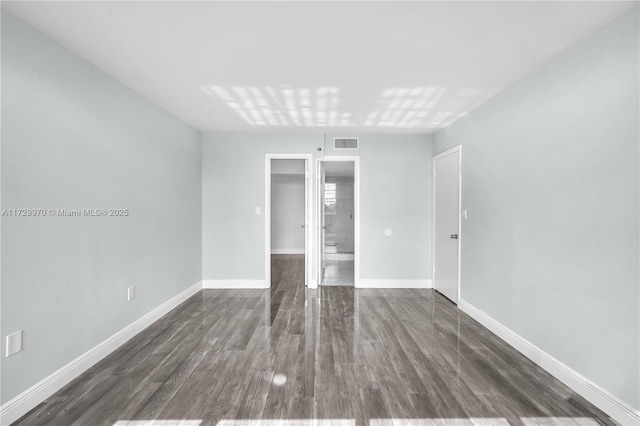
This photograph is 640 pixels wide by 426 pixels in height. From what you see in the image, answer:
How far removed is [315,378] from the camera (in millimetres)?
2369

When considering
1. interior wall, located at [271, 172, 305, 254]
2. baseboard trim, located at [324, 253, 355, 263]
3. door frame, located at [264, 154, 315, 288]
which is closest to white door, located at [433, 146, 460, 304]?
door frame, located at [264, 154, 315, 288]

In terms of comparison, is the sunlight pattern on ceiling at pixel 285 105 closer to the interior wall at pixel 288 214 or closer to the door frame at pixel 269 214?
the door frame at pixel 269 214

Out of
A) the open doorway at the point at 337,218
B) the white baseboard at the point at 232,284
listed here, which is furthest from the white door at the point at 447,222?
the white baseboard at the point at 232,284

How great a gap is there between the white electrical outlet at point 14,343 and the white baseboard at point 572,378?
3.70 m

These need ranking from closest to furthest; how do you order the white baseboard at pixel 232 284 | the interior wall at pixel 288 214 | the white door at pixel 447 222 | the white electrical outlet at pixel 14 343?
the white electrical outlet at pixel 14 343, the white door at pixel 447 222, the white baseboard at pixel 232 284, the interior wall at pixel 288 214

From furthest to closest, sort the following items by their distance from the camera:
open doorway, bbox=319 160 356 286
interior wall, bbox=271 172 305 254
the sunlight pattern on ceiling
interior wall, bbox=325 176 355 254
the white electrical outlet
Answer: interior wall, bbox=271 172 305 254 → interior wall, bbox=325 176 355 254 → open doorway, bbox=319 160 356 286 → the sunlight pattern on ceiling → the white electrical outlet

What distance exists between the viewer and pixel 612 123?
6.59 ft

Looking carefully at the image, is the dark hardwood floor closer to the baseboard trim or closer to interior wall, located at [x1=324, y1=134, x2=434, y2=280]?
interior wall, located at [x1=324, y1=134, x2=434, y2=280]

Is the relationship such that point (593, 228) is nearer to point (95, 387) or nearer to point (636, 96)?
point (636, 96)

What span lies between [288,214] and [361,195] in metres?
4.12

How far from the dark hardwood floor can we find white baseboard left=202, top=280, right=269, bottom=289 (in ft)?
3.83

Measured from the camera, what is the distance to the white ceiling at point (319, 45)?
1.89 meters

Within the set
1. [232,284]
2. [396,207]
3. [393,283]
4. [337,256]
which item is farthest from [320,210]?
[337,256]

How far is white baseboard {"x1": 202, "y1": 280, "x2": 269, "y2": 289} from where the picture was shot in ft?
16.4
